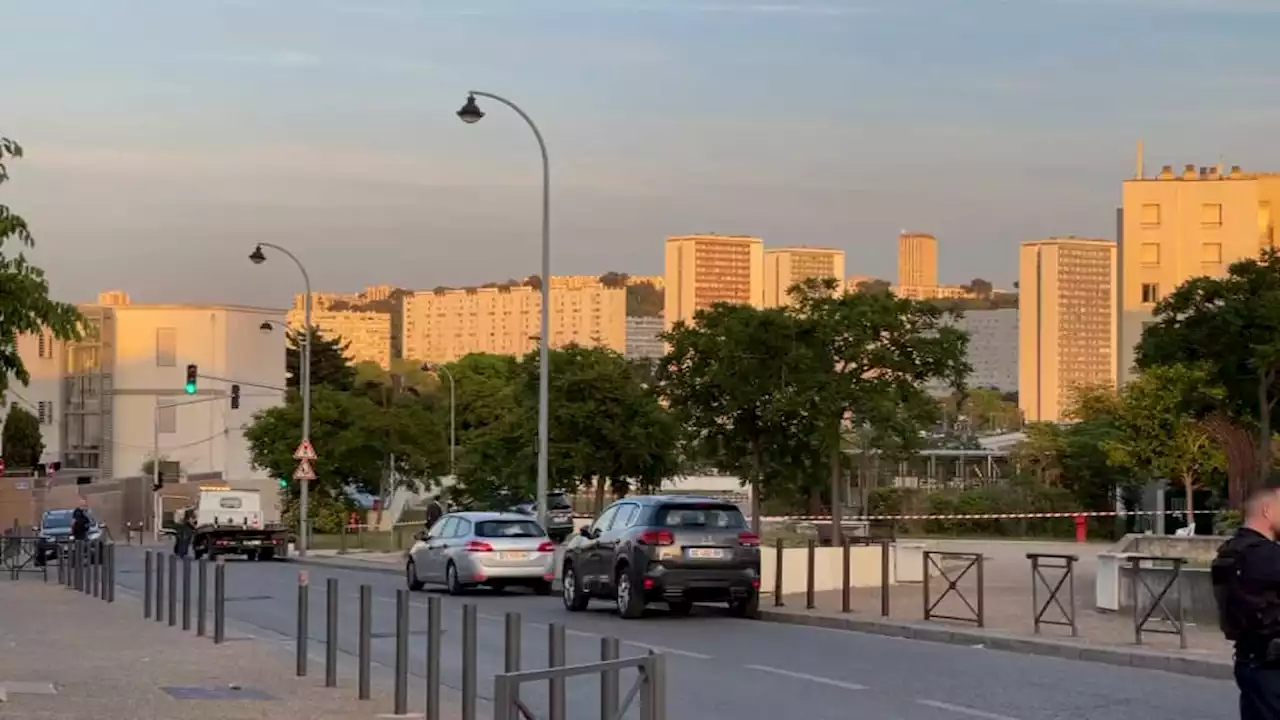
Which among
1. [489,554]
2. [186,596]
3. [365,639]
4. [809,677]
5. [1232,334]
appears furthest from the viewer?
[489,554]

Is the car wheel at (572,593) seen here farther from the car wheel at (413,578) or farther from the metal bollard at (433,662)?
the metal bollard at (433,662)

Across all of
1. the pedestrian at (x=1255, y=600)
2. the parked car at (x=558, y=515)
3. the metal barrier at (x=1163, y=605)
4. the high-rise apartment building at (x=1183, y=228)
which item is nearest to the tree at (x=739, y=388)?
the metal barrier at (x=1163, y=605)

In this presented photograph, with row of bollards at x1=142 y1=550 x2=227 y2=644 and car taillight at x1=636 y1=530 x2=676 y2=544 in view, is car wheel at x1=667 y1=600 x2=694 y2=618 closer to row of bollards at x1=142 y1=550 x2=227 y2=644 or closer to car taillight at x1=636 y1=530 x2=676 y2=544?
car taillight at x1=636 y1=530 x2=676 y2=544

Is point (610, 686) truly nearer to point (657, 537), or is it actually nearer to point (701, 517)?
point (657, 537)

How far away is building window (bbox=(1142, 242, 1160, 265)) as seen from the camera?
107m

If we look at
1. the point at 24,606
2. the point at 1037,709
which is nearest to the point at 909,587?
the point at 24,606

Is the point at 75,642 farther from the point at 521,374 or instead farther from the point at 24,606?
the point at 521,374

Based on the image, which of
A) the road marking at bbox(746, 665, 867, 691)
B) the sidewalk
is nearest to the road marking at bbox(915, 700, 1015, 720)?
the road marking at bbox(746, 665, 867, 691)

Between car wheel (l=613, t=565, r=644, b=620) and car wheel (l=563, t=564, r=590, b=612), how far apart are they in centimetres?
153

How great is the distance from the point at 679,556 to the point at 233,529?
31.7 m

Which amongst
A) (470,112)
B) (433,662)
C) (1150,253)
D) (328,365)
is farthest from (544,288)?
(328,365)

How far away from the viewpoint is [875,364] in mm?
34031

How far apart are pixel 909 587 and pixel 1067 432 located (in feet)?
152

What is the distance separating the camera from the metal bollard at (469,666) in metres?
11.8
